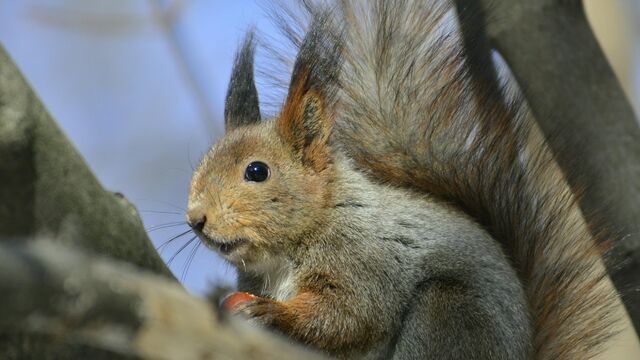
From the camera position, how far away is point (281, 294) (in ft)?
10.3

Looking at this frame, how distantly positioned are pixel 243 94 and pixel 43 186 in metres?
1.64

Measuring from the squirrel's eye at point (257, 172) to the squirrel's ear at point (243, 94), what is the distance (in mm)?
317

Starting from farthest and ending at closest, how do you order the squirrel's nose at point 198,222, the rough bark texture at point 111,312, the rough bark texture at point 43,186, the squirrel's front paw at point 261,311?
1. the squirrel's nose at point 198,222
2. the squirrel's front paw at point 261,311
3. the rough bark texture at point 43,186
4. the rough bark texture at point 111,312

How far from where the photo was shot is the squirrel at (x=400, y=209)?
9.89 feet

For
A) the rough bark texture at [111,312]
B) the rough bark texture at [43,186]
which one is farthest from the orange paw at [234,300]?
the rough bark texture at [111,312]

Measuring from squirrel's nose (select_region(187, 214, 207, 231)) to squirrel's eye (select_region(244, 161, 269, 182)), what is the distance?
0.30 meters

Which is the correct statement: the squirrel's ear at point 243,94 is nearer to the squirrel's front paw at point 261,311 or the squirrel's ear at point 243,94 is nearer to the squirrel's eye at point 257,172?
the squirrel's eye at point 257,172

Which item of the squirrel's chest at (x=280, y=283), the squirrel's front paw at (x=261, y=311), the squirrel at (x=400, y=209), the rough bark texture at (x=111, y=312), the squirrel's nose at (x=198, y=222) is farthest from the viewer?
the squirrel's chest at (x=280, y=283)

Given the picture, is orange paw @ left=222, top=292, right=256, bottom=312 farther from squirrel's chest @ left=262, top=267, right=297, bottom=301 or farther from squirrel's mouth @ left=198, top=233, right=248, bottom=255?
squirrel's chest @ left=262, top=267, right=297, bottom=301

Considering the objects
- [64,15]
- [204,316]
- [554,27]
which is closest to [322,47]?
[554,27]

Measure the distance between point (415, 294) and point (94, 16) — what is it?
3.09 m

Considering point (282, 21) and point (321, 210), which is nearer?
point (321, 210)

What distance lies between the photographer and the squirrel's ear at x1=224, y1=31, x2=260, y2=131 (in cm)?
337

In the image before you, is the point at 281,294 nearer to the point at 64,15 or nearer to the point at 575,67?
the point at 575,67
